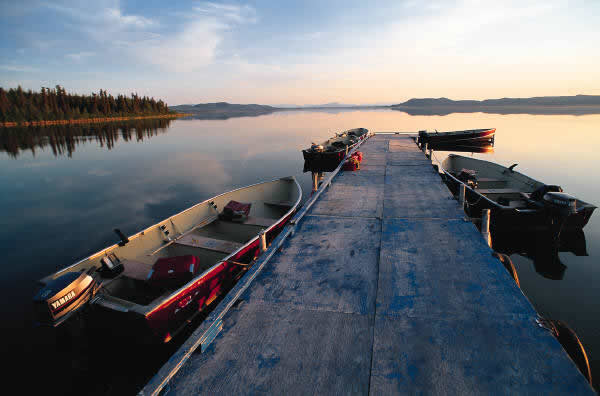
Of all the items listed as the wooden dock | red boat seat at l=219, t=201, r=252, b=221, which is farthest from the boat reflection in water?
red boat seat at l=219, t=201, r=252, b=221

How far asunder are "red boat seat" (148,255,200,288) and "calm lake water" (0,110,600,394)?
5.92 ft

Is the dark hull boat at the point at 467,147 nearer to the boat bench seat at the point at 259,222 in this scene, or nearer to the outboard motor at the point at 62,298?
the boat bench seat at the point at 259,222

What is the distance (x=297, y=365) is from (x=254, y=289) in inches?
76.4

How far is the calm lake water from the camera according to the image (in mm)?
6606

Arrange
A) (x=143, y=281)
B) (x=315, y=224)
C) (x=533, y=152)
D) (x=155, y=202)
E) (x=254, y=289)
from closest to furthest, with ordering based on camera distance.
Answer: (x=254, y=289) < (x=143, y=281) < (x=315, y=224) < (x=155, y=202) < (x=533, y=152)

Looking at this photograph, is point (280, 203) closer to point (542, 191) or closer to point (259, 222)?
point (259, 222)

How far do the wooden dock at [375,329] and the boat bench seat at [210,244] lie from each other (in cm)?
242

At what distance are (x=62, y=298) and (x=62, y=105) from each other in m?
147

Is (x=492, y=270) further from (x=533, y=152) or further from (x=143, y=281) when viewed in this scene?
(x=533, y=152)

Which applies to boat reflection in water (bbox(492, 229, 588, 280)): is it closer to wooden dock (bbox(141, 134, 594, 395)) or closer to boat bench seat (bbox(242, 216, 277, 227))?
wooden dock (bbox(141, 134, 594, 395))

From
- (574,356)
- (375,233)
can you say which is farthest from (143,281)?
(574,356)

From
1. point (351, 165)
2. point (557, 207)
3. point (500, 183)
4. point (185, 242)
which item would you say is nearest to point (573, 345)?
point (557, 207)

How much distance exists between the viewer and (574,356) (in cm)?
398

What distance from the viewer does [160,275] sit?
655 centimetres
